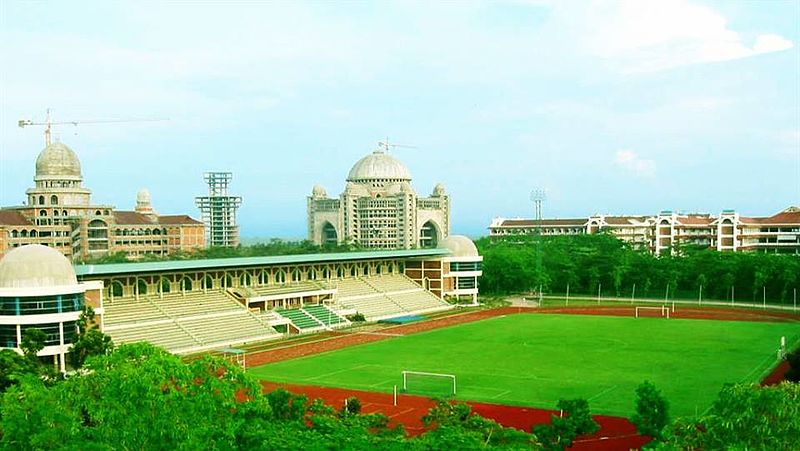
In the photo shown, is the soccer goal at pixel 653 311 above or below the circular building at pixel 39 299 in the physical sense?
below

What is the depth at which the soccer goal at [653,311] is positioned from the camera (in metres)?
63.4

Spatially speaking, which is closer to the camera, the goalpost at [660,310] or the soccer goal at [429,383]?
the soccer goal at [429,383]

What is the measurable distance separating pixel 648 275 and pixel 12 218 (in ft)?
222

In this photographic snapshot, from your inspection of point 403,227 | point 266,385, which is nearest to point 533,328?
point 266,385

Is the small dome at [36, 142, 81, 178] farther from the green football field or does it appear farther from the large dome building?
the green football field

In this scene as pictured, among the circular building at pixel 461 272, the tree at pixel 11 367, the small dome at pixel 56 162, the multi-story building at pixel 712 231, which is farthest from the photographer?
the multi-story building at pixel 712 231

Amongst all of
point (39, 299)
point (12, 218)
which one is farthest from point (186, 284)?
point (12, 218)

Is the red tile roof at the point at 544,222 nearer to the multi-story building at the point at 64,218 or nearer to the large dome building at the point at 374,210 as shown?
the large dome building at the point at 374,210

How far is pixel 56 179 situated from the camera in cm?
8919

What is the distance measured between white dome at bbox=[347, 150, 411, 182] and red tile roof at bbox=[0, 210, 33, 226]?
144 feet

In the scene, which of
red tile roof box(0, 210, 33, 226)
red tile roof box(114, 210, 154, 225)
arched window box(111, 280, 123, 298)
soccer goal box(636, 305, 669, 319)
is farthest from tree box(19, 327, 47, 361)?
red tile roof box(114, 210, 154, 225)

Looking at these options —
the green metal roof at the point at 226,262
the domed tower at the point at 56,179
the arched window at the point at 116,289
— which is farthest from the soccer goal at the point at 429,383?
the domed tower at the point at 56,179

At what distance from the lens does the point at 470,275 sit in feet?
243

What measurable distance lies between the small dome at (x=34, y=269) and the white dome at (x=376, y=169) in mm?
75327
